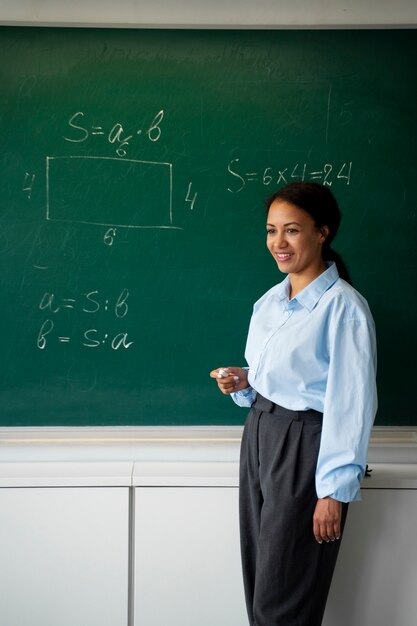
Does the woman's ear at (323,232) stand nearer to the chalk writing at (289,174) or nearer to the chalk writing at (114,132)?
the chalk writing at (289,174)

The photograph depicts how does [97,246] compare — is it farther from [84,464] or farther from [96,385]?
[84,464]

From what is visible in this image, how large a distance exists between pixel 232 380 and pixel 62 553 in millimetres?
940

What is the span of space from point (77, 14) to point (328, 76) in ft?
3.09

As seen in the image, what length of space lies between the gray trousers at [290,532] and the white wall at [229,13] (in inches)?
55.8

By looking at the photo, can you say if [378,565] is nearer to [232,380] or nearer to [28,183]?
[232,380]

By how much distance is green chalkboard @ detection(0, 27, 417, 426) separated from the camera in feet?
7.64

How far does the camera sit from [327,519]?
174cm

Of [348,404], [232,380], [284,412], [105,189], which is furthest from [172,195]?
[348,404]

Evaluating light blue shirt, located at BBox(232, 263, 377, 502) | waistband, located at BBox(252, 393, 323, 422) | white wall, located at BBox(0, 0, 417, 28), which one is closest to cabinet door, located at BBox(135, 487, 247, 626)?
waistband, located at BBox(252, 393, 323, 422)

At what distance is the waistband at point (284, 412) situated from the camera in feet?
5.98

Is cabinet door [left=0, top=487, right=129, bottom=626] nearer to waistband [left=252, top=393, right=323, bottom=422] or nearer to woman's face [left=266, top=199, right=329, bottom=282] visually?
waistband [left=252, top=393, right=323, bottom=422]

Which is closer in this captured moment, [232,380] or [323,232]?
[323,232]

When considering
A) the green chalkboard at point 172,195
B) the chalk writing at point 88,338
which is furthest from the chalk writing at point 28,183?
the chalk writing at point 88,338

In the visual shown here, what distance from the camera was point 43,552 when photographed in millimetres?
2307
